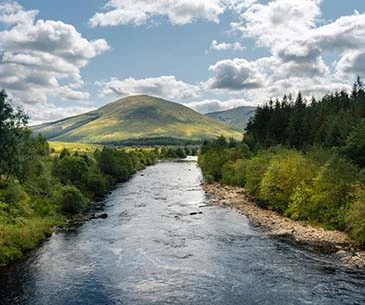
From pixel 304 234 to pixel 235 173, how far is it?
5909cm

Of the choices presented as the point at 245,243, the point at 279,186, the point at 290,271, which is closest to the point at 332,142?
the point at 279,186

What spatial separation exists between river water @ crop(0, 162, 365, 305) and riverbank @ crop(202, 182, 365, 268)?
225cm

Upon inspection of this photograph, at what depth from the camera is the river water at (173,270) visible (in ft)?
115

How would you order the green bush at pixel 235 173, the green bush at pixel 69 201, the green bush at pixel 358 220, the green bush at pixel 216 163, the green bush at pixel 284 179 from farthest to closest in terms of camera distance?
the green bush at pixel 216 163 < the green bush at pixel 235 173 < the green bush at pixel 69 201 < the green bush at pixel 284 179 < the green bush at pixel 358 220

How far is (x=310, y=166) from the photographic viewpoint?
72.9 m

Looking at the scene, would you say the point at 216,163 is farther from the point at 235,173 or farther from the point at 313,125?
the point at 313,125

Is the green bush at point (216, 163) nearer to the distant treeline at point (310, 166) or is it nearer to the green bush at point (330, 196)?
the distant treeline at point (310, 166)

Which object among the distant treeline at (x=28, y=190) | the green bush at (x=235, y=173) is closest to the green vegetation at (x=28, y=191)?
the distant treeline at (x=28, y=190)

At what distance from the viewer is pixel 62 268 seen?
4291cm

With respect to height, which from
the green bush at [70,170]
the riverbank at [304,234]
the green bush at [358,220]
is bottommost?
the riverbank at [304,234]

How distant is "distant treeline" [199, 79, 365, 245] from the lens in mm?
58844

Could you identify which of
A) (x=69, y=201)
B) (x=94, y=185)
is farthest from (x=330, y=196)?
(x=94, y=185)

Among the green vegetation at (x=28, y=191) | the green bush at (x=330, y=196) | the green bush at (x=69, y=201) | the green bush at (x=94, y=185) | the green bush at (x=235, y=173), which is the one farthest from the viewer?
the green bush at (x=235, y=173)

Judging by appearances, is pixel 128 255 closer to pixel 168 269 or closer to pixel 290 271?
pixel 168 269
